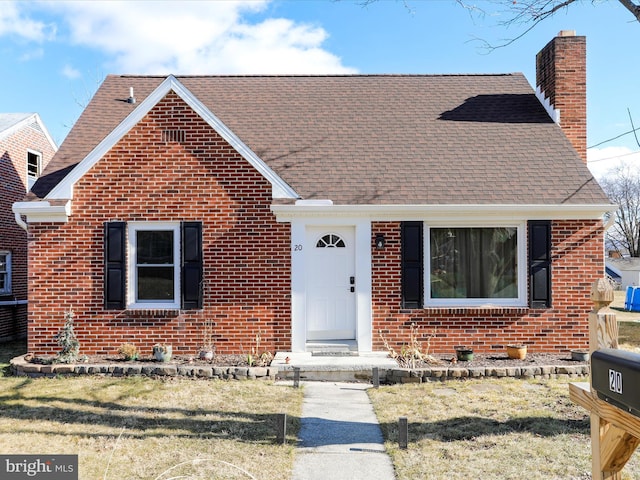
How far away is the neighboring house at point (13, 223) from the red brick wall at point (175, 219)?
5142 mm

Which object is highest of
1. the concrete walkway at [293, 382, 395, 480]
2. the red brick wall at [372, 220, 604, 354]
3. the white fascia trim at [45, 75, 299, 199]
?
the white fascia trim at [45, 75, 299, 199]

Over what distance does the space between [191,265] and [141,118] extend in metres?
2.93

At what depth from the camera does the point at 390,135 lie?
38.3ft

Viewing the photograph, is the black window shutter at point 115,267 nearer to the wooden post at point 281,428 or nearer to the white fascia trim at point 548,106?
the wooden post at point 281,428

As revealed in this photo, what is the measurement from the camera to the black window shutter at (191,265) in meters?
9.77

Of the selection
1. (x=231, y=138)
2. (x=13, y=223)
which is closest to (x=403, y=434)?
(x=231, y=138)

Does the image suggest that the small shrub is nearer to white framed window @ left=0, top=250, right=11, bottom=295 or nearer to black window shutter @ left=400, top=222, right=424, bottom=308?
black window shutter @ left=400, top=222, right=424, bottom=308

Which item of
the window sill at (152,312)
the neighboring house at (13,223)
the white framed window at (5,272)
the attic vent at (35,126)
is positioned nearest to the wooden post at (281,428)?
the window sill at (152,312)

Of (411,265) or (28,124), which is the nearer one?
(411,265)

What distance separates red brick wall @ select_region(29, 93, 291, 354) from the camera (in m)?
9.80

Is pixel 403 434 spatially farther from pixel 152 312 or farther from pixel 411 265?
pixel 152 312

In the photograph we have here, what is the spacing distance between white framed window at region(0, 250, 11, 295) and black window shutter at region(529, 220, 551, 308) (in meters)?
13.3

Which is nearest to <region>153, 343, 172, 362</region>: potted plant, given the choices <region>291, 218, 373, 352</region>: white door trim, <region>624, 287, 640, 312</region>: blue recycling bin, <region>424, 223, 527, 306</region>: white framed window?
<region>291, 218, 373, 352</region>: white door trim

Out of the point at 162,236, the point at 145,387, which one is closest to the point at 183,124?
the point at 162,236
